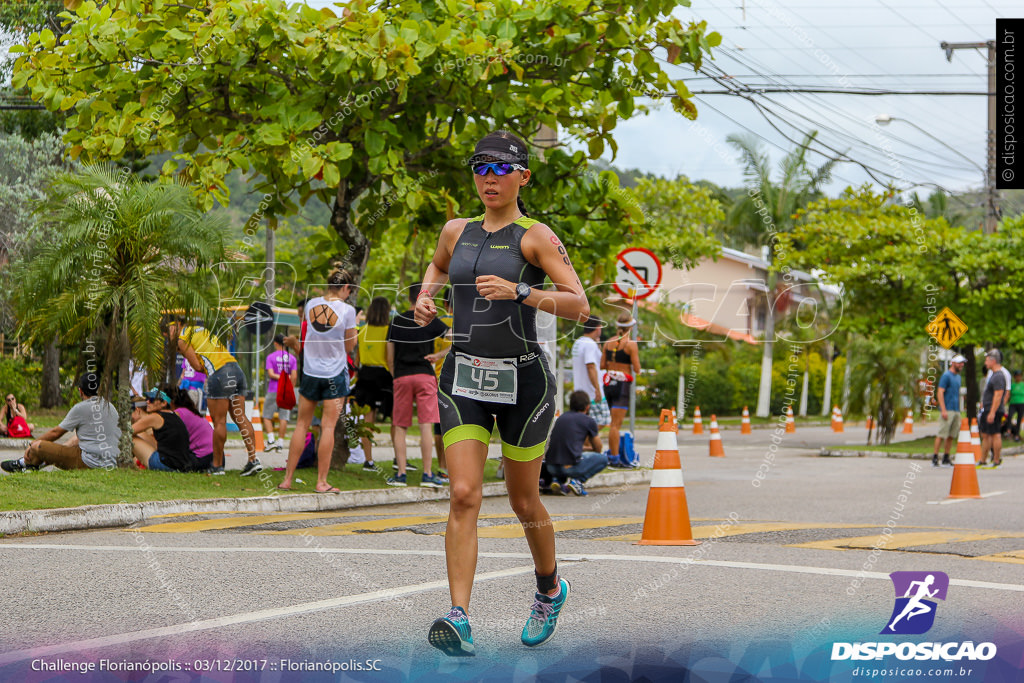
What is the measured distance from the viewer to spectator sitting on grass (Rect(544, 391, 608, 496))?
1227 cm

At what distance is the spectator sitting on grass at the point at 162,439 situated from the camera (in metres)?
12.1

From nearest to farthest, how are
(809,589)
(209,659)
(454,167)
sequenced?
1. (209,659)
2. (809,589)
3. (454,167)

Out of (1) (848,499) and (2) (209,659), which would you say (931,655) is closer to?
(2) (209,659)

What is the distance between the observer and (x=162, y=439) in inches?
476

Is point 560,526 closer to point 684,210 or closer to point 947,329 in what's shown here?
point 947,329

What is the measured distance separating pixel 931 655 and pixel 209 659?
2.82 meters

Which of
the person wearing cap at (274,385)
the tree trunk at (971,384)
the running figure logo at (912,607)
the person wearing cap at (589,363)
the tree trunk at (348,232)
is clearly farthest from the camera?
the tree trunk at (971,384)

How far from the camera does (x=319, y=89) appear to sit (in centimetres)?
1129

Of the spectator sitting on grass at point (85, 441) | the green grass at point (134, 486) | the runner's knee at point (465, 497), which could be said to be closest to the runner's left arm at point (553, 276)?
the runner's knee at point (465, 497)

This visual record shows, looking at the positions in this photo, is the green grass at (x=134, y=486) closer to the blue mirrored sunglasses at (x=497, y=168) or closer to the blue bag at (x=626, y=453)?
the blue bag at (x=626, y=453)

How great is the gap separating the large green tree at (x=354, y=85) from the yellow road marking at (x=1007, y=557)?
5252 millimetres

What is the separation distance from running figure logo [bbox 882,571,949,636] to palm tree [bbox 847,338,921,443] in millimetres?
22906

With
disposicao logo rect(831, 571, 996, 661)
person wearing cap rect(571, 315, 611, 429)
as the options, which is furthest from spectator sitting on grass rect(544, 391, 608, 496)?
disposicao logo rect(831, 571, 996, 661)

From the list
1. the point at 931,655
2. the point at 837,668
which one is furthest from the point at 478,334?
the point at 931,655
